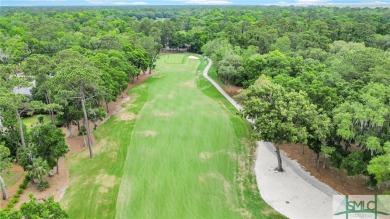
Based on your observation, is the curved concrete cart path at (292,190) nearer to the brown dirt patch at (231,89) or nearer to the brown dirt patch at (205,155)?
the brown dirt patch at (205,155)

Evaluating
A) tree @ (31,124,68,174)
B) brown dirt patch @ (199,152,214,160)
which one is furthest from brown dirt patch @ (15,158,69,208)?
brown dirt patch @ (199,152,214,160)

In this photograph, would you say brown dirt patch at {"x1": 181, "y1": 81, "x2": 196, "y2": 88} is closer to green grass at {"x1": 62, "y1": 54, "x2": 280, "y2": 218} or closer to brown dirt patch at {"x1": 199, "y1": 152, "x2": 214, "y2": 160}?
green grass at {"x1": 62, "y1": 54, "x2": 280, "y2": 218}

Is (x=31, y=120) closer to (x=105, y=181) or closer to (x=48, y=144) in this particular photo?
(x=48, y=144)

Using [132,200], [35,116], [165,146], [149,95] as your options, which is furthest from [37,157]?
[149,95]

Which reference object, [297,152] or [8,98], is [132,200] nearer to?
[8,98]

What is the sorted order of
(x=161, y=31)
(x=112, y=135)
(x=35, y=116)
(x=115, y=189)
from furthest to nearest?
(x=161, y=31) → (x=35, y=116) → (x=112, y=135) → (x=115, y=189)

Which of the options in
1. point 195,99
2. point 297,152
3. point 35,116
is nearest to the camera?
point 297,152

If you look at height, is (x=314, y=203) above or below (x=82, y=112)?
below
